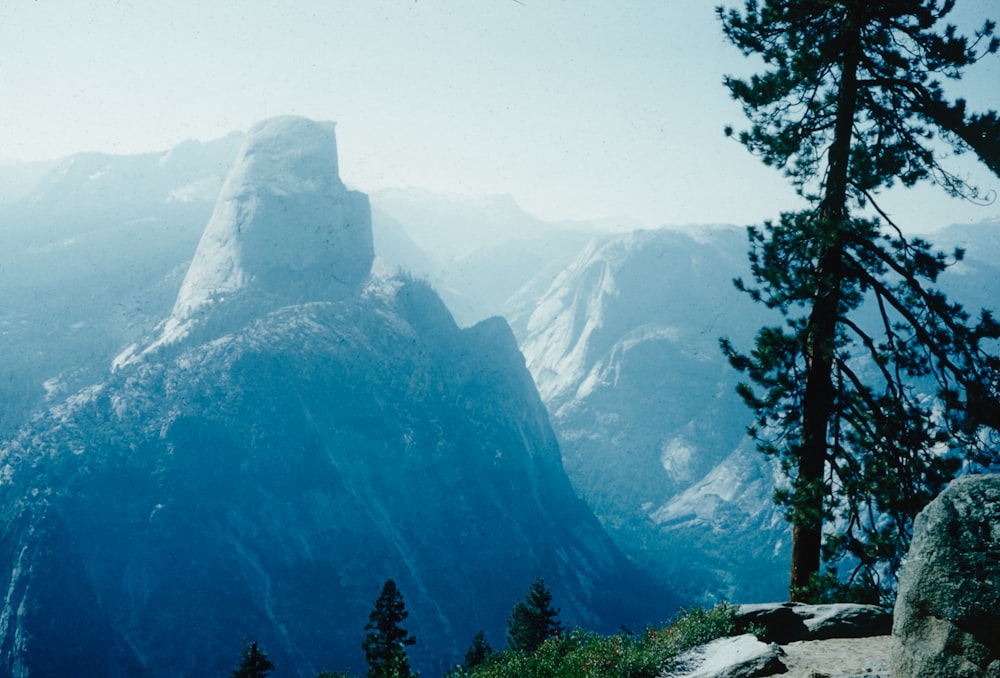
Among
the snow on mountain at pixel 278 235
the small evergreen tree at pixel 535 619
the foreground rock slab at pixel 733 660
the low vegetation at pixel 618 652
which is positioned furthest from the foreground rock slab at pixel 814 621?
the snow on mountain at pixel 278 235

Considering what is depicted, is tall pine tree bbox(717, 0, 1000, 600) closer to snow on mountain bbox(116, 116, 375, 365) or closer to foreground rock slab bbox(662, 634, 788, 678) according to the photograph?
foreground rock slab bbox(662, 634, 788, 678)

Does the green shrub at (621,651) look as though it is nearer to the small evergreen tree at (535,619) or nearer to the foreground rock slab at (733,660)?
the foreground rock slab at (733,660)

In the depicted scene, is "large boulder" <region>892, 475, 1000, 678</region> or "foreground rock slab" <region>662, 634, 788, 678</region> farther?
"foreground rock slab" <region>662, 634, 788, 678</region>

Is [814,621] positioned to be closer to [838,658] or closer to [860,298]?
[838,658]

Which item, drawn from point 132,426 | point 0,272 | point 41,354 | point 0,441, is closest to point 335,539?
point 132,426

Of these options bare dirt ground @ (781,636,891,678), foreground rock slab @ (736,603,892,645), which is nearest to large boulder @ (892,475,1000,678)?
bare dirt ground @ (781,636,891,678)

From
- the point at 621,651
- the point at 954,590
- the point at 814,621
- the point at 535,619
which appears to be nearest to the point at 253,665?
the point at 535,619
